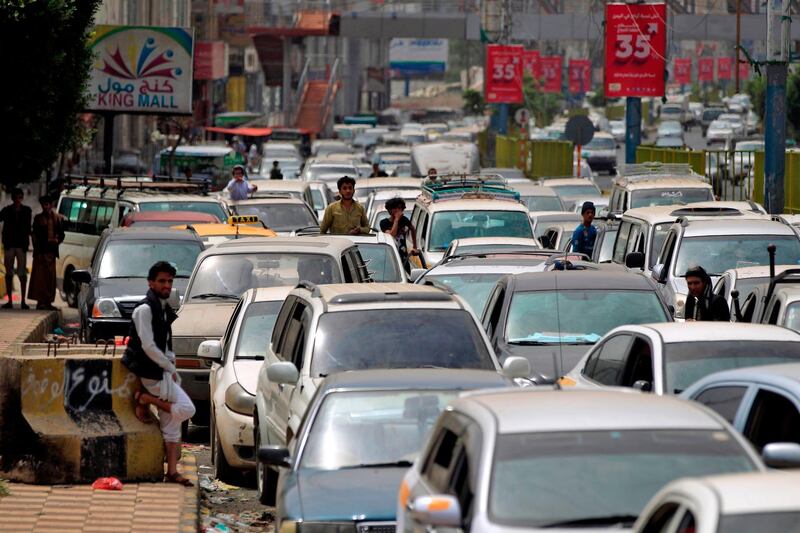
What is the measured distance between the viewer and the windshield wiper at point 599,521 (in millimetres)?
5883

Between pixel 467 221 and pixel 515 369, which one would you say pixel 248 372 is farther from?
pixel 467 221

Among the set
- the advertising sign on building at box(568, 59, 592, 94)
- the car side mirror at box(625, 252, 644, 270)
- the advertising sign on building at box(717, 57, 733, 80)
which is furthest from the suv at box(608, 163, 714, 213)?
the advertising sign on building at box(568, 59, 592, 94)

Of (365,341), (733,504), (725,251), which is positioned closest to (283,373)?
(365,341)

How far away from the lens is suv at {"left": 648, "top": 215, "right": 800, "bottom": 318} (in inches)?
683

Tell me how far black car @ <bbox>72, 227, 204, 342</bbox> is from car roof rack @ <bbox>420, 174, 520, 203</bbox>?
546cm

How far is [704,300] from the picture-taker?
1380 cm

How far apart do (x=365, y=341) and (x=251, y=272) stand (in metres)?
5.12

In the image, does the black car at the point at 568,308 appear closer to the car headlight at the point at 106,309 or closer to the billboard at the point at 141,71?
the car headlight at the point at 106,309

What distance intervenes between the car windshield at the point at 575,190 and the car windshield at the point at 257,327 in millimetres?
26092

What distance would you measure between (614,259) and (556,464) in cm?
1471

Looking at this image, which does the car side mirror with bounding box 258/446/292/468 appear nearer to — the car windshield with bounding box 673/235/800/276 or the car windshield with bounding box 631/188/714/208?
the car windshield with bounding box 673/235/800/276

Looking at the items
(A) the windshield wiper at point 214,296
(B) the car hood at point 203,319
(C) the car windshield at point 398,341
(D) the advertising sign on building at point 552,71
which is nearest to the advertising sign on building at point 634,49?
(A) the windshield wiper at point 214,296

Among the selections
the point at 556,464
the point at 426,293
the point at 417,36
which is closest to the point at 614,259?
the point at 426,293

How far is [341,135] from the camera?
310 feet
